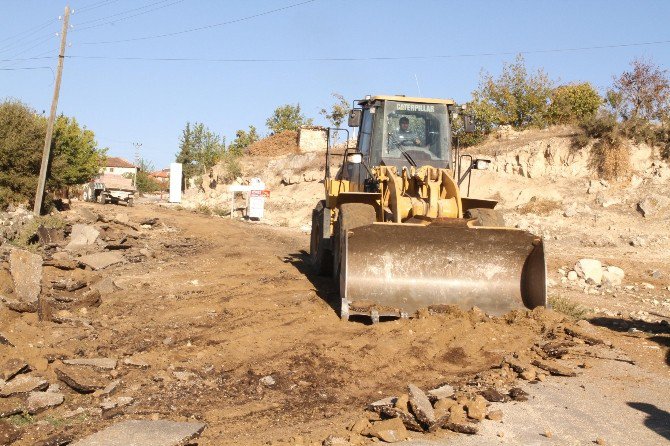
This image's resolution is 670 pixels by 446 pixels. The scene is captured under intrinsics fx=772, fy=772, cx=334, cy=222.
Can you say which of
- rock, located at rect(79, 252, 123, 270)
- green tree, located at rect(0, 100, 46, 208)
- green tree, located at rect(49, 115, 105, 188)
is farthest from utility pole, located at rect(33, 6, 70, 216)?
rock, located at rect(79, 252, 123, 270)

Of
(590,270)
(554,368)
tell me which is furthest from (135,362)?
(590,270)

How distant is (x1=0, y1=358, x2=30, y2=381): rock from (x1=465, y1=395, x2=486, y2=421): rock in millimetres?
4316

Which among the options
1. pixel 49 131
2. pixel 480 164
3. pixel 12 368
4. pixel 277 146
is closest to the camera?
pixel 12 368

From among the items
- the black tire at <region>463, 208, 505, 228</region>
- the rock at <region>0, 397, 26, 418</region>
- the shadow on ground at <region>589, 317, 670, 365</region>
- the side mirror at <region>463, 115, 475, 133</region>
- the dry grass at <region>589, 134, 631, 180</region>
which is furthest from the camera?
the dry grass at <region>589, 134, 631, 180</region>

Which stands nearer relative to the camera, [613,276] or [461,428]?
[461,428]

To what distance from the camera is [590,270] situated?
1534 cm

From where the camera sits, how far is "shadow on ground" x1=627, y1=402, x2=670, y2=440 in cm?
613

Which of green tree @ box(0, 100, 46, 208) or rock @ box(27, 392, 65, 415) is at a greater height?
green tree @ box(0, 100, 46, 208)

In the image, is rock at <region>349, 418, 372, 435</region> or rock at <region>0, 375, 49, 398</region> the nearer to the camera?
rock at <region>349, 418, 372, 435</region>

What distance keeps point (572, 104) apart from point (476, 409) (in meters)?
29.8

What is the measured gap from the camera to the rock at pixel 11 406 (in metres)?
6.61

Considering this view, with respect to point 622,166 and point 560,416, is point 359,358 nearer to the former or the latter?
point 560,416

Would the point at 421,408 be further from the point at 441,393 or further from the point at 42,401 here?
the point at 42,401

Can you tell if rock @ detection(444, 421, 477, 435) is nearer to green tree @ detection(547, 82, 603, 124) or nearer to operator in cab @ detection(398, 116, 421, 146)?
operator in cab @ detection(398, 116, 421, 146)
